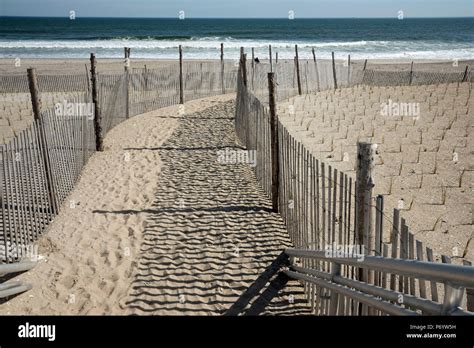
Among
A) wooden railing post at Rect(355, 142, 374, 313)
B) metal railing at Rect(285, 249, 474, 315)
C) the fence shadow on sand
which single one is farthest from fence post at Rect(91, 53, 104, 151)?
wooden railing post at Rect(355, 142, 374, 313)

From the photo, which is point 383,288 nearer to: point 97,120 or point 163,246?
point 163,246

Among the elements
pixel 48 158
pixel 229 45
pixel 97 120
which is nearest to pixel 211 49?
pixel 229 45

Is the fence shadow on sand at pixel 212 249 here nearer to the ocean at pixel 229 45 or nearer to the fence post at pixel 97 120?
the fence post at pixel 97 120

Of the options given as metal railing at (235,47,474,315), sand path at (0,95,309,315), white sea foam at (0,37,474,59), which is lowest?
sand path at (0,95,309,315)

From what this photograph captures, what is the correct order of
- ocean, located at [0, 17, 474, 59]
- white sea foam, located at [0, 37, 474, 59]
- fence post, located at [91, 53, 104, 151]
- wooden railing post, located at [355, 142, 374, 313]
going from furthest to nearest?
ocean, located at [0, 17, 474, 59] < white sea foam, located at [0, 37, 474, 59] < fence post, located at [91, 53, 104, 151] < wooden railing post, located at [355, 142, 374, 313]

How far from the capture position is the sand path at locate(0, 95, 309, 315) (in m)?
4.95

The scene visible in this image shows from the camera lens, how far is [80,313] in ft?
15.7

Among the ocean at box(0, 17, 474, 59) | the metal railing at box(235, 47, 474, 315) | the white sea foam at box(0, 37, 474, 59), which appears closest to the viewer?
the metal railing at box(235, 47, 474, 315)

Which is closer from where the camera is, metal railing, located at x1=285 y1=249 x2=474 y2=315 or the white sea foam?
metal railing, located at x1=285 y1=249 x2=474 y2=315

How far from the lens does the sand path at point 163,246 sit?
4953 millimetres

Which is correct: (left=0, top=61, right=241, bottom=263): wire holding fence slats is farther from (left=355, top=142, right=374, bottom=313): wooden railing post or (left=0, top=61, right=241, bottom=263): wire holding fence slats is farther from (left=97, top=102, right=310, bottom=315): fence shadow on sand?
(left=355, top=142, right=374, bottom=313): wooden railing post

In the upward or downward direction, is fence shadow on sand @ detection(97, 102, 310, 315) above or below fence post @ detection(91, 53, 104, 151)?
below

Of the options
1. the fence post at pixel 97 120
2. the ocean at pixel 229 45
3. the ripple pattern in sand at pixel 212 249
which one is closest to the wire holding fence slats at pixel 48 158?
the fence post at pixel 97 120

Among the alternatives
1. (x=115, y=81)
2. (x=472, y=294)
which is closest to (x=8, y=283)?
(x=472, y=294)
